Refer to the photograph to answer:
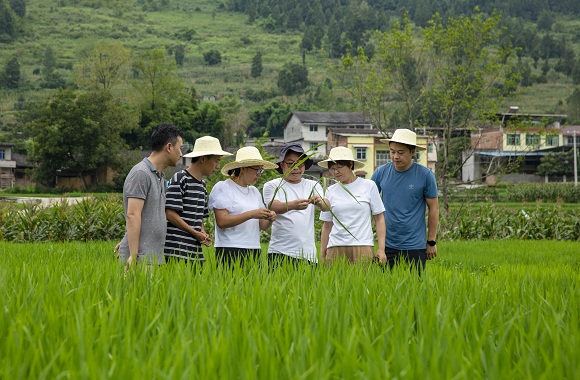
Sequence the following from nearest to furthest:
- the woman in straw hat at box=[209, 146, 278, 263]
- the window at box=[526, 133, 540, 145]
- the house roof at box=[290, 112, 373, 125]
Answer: the woman in straw hat at box=[209, 146, 278, 263]
the window at box=[526, 133, 540, 145]
the house roof at box=[290, 112, 373, 125]

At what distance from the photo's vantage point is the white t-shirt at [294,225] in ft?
19.1

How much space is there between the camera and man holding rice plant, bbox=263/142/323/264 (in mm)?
5762

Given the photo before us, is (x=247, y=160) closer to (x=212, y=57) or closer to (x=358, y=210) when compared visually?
(x=358, y=210)

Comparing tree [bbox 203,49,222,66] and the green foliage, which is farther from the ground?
tree [bbox 203,49,222,66]

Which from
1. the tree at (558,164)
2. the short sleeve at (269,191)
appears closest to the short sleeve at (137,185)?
the short sleeve at (269,191)

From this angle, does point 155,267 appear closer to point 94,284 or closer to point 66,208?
point 94,284

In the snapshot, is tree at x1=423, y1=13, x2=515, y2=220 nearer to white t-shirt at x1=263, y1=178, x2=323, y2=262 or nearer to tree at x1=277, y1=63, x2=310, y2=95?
white t-shirt at x1=263, y1=178, x2=323, y2=262

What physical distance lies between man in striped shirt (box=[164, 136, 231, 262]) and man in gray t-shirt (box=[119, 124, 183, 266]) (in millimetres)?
170

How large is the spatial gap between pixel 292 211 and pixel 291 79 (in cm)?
11965

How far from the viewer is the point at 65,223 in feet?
47.2

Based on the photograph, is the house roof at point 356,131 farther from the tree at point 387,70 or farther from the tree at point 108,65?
the tree at point 387,70

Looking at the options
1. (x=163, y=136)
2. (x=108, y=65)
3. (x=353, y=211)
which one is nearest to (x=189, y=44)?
(x=108, y=65)

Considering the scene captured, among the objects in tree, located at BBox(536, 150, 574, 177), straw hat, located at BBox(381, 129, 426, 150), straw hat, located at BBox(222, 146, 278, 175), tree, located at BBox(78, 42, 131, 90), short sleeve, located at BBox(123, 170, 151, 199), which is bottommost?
short sleeve, located at BBox(123, 170, 151, 199)

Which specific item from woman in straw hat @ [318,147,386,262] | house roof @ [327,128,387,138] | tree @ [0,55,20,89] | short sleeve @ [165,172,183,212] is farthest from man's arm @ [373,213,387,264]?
tree @ [0,55,20,89]
